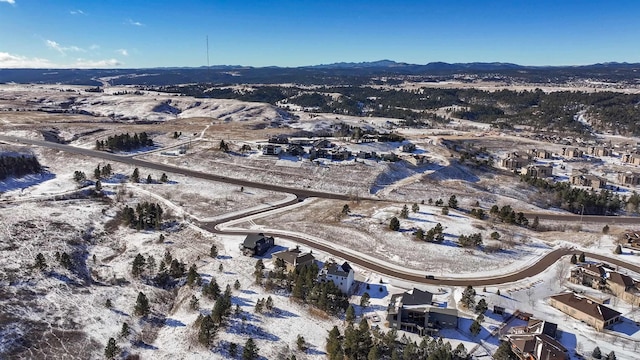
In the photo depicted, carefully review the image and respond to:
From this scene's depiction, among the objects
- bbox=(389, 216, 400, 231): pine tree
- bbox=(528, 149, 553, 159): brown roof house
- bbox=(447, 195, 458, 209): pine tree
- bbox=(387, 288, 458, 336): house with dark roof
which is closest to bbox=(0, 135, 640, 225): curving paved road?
bbox=(447, 195, 458, 209): pine tree

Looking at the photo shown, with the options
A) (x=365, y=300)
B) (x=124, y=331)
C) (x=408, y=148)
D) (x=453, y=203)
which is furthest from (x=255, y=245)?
(x=408, y=148)

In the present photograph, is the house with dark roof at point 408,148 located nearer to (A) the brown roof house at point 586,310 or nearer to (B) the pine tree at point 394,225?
(B) the pine tree at point 394,225

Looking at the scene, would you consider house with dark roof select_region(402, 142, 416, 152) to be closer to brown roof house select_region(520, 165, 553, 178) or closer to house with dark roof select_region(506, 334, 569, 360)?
brown roof house select_region(520, 165, 553, 178)

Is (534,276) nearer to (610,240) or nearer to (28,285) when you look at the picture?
(610,240)

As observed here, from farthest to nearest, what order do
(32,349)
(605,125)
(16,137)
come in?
(605,125) → (16,137) → (32,349)

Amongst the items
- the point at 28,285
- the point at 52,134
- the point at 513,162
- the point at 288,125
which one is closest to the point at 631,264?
the point at 513,162
